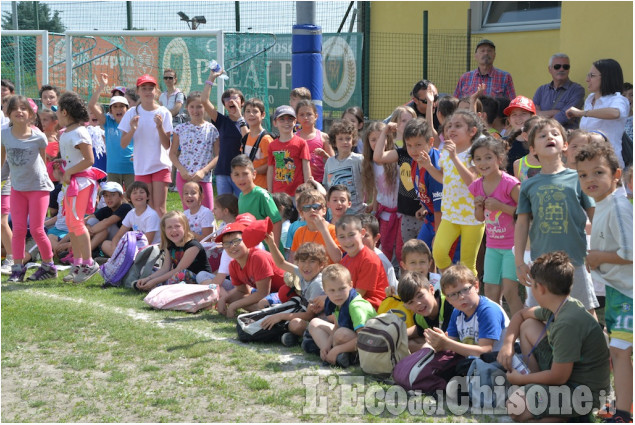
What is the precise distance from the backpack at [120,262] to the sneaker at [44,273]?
1.96 feet

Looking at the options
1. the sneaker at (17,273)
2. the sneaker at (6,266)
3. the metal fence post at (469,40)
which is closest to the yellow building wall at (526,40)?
the metal fence post at (469,40)

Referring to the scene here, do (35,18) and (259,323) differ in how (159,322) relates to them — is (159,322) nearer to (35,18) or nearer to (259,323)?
(259,323)

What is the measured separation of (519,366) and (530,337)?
23cm

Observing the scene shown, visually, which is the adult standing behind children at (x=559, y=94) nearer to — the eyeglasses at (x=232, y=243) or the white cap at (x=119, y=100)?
the eyeglasses at (x=232, y=243)

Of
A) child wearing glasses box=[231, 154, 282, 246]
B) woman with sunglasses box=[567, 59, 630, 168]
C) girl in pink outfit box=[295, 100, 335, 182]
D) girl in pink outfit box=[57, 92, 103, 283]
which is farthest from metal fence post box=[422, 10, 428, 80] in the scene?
girl in pink outfit box=[57, 92, 103, 283]

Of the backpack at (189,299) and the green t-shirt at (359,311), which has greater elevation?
the green t-shirt at (359,311)

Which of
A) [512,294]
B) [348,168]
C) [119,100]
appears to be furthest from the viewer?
[119,100]

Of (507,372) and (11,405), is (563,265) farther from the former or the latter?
(11,405)

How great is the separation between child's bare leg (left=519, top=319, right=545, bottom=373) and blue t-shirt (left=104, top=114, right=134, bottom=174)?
279 inches

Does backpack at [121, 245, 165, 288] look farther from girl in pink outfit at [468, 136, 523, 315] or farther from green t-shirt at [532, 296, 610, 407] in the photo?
green t-shirt at [532, 296, 610, 407]

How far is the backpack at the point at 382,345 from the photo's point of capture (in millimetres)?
5582

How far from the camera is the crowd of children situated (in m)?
4.95

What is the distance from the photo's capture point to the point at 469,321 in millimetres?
5512

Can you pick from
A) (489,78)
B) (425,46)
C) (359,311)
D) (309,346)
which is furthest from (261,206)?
(425,46)
